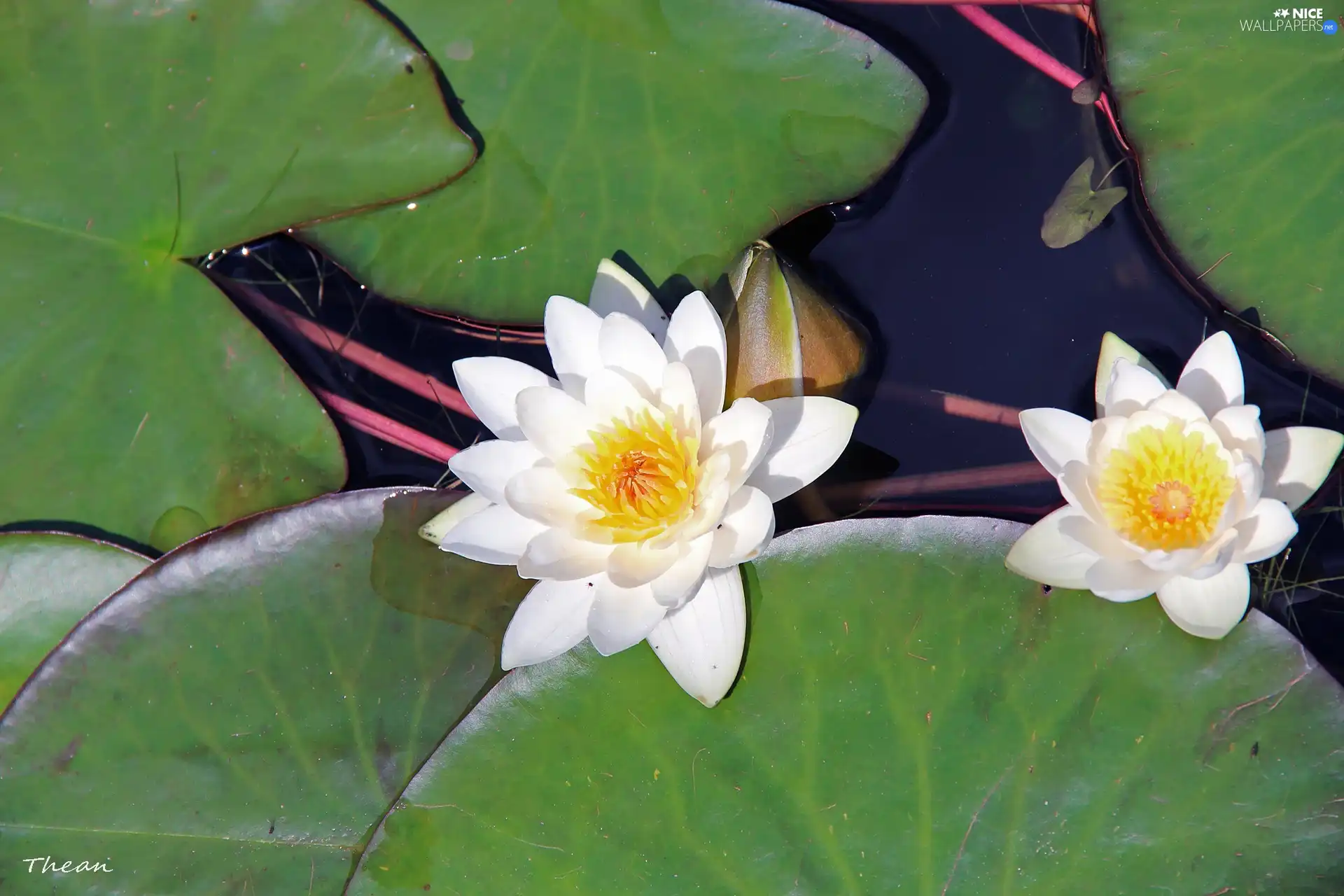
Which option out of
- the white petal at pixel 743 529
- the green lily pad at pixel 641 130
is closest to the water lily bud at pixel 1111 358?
the green lily pad at pixel 641 130

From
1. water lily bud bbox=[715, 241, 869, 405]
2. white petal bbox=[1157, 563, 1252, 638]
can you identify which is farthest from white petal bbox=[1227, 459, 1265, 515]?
water lily bud bbox=[715, 241, 869, 405]

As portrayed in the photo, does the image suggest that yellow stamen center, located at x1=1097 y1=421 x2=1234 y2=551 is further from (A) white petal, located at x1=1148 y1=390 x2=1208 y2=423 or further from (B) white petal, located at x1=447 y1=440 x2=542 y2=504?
(B) white petal, located at x1=447 y1=440 x2=542 y2=504

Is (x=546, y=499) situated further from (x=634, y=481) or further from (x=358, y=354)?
(x=358, y=354)

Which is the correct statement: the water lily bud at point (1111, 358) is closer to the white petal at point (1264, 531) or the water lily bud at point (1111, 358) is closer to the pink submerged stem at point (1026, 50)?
the white petal at point (1264, 531)

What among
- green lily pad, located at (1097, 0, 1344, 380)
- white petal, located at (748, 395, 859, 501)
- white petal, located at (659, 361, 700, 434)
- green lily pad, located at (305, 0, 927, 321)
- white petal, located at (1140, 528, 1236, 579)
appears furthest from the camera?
green lily pad, located at (305, 0, 927, 321)

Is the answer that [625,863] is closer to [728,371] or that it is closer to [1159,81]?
[728,371]
